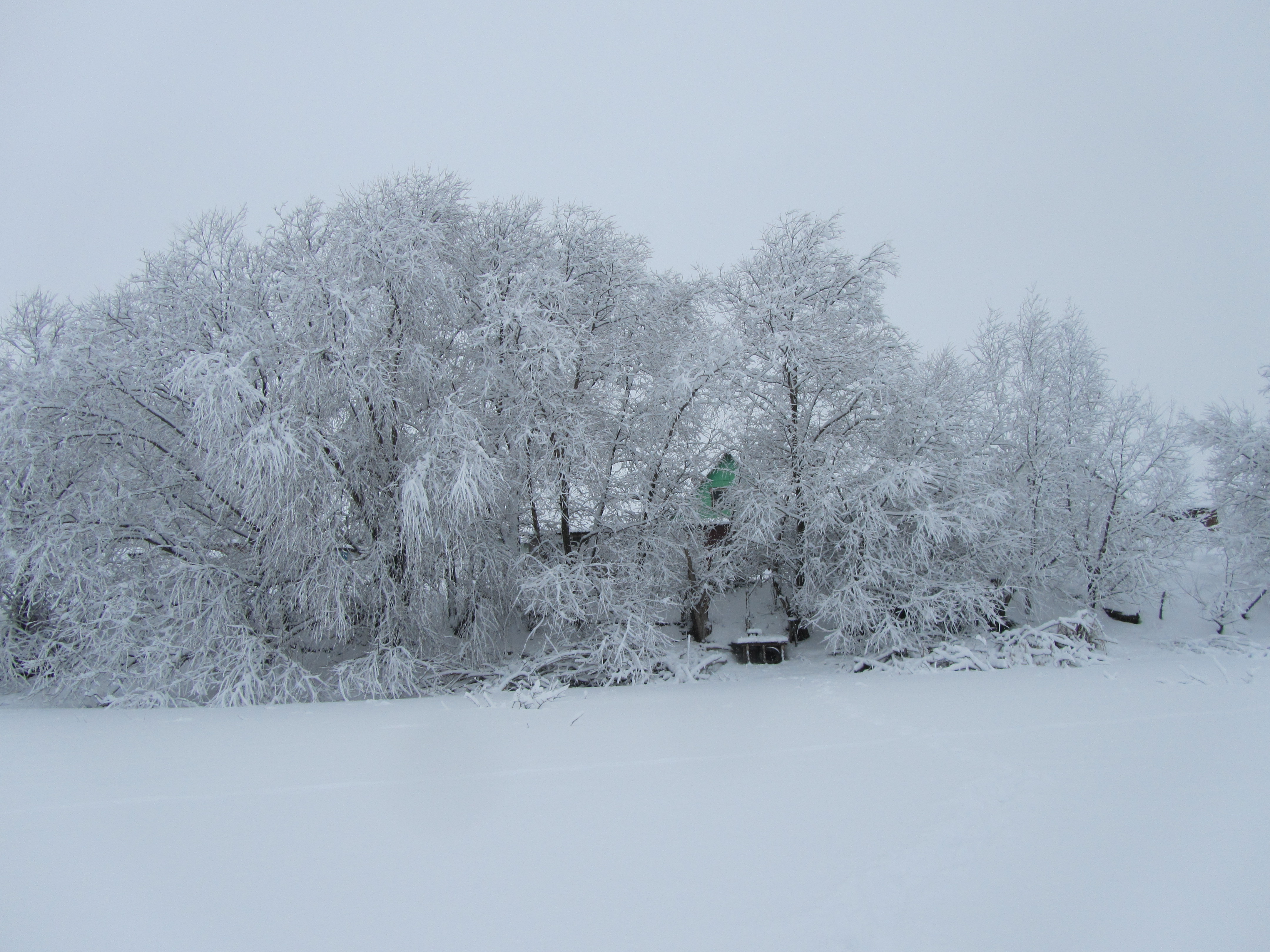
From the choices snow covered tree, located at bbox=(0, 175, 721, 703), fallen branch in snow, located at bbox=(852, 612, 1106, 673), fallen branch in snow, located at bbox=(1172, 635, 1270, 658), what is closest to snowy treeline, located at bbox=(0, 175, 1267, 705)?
snow covered tree, located at bbox=(0, 175, 721, 703)

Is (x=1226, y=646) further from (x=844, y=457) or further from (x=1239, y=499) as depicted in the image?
(x=844, y=457)

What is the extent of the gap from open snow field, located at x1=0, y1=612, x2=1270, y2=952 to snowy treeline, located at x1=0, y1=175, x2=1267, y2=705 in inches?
176

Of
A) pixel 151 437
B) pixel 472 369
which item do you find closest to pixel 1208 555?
pixel 472 369

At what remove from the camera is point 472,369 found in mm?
12711

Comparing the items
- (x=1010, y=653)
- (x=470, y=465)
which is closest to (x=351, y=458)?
(x=470, y=465)

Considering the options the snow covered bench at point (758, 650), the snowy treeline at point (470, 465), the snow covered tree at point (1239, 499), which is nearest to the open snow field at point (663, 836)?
the snowy treeline at point (470, 465)

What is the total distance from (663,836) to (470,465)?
766 centimetres

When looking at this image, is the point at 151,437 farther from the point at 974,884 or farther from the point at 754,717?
the point at 974,884

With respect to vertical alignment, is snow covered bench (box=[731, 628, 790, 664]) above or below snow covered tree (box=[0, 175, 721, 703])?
below

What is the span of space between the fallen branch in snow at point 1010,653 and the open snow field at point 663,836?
415 centimetres

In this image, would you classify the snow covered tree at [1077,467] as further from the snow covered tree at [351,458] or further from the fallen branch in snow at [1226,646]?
the snow covered tree at [351,458]

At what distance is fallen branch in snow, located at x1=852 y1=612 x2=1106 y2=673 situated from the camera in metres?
11.1

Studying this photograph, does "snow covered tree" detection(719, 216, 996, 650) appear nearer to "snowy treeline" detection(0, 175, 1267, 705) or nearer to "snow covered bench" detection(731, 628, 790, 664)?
"snowy treeline" detection(0, 175, 1267, 705)

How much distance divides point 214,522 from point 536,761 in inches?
394
